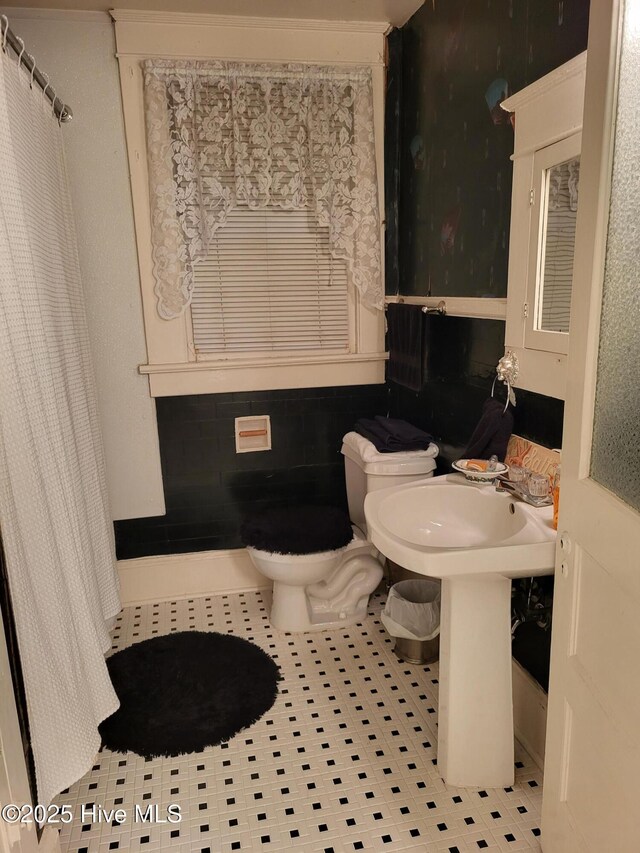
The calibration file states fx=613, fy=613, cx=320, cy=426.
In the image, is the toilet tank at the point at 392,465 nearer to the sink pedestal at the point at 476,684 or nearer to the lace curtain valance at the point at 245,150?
the sink pedestal at the point at 476,684

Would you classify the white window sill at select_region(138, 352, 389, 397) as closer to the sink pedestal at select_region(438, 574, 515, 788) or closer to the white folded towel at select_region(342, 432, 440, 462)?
the white folded towel at select_region(342, 432, 440, 462)

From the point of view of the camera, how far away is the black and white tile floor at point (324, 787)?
5.64ft

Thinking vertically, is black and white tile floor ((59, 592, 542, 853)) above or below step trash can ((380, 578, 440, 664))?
below

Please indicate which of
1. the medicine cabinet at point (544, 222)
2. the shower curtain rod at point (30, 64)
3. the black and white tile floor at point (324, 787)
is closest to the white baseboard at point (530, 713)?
the black and white tile floor at point (324, 787)

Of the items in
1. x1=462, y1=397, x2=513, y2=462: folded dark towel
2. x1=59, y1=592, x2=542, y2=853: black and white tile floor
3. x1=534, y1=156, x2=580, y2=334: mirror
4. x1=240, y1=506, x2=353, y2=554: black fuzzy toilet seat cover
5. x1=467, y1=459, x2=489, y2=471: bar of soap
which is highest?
x1=534, y1=156, x2=580, y2=334: mirror

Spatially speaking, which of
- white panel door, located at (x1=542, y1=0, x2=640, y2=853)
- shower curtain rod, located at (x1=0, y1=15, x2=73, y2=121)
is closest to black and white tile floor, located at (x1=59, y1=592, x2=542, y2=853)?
white panel door, located at (x1=542, y1=0, x2=640, y2=853)

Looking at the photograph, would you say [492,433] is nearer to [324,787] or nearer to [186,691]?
[324,787]

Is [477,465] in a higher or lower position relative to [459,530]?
higher

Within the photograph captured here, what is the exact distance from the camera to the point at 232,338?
293 centimetres

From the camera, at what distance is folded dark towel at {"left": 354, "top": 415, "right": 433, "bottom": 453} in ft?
8.52

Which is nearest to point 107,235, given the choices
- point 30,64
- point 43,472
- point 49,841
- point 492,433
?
point 30,64

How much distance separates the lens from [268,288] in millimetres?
2922

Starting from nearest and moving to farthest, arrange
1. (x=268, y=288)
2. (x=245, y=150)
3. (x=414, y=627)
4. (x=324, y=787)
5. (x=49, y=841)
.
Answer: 1. (x=49, y=841)
2. (x=324, y=787)
3. (x=414, y=627)
4. (x=245, y=150)
5. (x=268, y=288)

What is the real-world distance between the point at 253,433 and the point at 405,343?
0.87m
